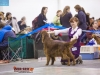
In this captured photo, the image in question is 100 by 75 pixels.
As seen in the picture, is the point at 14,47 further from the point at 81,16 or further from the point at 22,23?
the point at 22,23

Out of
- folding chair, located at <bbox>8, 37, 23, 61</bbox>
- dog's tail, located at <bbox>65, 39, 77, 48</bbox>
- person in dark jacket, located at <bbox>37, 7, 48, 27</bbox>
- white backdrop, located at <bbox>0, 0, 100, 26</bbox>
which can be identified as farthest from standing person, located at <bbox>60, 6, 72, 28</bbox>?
white backdrop, located at <bbox>0, 0, 100, 26</bbox>

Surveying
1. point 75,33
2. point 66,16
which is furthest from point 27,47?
point 75,33

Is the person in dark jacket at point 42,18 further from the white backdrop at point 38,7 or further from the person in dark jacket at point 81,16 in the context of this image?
the white backdrop at point 38,7

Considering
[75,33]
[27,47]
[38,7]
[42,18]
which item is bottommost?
[27,47]

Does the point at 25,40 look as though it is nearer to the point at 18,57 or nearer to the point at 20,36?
the point at 20,36

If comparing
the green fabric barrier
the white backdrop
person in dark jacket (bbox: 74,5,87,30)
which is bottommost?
the green fabric barrier

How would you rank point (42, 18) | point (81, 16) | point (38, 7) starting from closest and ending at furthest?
point (81, 16)
point (42, 18)
point (38, 7)

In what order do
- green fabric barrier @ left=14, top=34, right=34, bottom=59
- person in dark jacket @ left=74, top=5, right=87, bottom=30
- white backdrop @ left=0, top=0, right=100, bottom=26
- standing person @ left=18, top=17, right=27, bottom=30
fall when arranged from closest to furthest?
person in dark jacket @ left=74, top=5, right=87, bottom=30 < green fabric barrier @ left=14, top=34, right=34, bottom=59 < standing person @ left=18, top=17, right=27, bottom=30 < white backdrop @ left=0, top=0, right=100, bottom=26

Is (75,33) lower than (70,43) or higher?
higher

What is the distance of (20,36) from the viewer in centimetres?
937

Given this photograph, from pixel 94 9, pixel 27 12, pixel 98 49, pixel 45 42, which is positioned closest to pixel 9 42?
pixel 45 42

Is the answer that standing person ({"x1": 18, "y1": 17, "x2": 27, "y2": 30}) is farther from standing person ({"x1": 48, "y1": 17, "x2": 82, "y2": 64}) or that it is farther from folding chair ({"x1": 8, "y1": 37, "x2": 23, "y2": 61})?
standing person ({"x1": 48, "y1": 17, "x2": 82, "y2": 64})

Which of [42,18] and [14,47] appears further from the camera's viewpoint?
[42,18]

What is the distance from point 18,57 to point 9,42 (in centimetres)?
61
